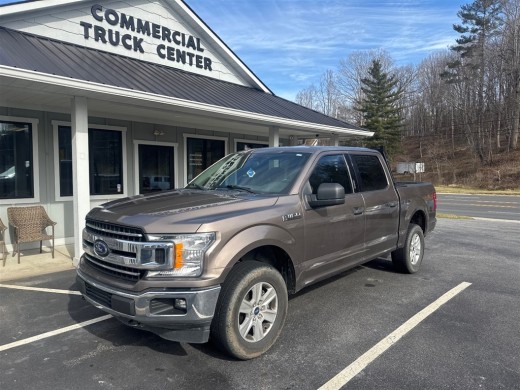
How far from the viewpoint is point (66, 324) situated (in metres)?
4.19

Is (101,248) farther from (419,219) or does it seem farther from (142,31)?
(142,31)

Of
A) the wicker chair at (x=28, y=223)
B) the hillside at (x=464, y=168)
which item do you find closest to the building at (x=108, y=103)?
the wicker chair at (x=28, y=223)

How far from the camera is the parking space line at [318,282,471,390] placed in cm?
304

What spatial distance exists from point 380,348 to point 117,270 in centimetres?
246

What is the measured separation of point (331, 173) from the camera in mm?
4473

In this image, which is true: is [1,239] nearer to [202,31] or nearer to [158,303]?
[158,303]

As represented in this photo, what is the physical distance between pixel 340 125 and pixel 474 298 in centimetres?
812

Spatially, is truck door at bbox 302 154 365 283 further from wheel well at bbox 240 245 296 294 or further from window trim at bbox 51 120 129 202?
window trim at bbox 51 120 129 202

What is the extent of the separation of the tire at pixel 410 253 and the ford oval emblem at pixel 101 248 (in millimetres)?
4227

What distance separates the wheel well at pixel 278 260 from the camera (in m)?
3.70

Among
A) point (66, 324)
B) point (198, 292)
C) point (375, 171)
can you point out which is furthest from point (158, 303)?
point (375, 171)

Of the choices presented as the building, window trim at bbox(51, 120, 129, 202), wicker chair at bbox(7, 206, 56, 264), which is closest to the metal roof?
the building

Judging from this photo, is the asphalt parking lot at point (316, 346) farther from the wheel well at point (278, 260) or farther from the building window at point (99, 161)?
the building window at point (99, 161)

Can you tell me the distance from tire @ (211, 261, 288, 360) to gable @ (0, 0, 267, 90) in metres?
7.52
